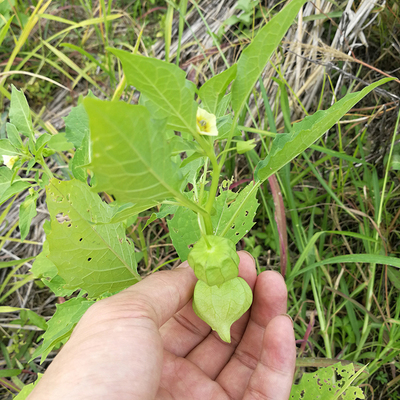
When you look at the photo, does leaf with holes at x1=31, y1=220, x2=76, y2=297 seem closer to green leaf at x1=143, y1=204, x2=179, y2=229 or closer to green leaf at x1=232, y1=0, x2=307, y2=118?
green leaf at x1=143, y1=204, x2=179, y2=229

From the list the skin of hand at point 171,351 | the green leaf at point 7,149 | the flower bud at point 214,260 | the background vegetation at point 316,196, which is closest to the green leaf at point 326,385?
the background vegetation at point 316,196

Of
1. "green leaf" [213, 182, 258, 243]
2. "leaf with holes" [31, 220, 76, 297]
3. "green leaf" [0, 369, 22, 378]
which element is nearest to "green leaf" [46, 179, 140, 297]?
"leaf with holes" [31, 220, 76, 297]

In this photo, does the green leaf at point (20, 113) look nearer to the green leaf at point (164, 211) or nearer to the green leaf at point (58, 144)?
the green leaf at point (58, 144)

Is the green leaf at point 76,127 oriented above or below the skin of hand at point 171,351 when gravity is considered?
above

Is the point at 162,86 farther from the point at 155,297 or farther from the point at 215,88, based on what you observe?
the point at 155,297

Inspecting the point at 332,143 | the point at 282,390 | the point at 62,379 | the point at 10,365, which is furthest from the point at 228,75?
the point at 10,365

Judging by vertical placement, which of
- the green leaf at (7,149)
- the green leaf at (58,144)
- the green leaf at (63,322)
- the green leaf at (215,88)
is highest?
the green leaf at (215,88)
